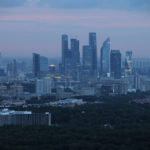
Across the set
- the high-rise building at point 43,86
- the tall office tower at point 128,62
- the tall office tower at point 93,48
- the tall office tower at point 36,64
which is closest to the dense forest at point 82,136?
the high-rise building at point 43,86

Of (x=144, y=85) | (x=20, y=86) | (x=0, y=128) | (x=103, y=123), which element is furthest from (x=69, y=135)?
(x=144, y=85)

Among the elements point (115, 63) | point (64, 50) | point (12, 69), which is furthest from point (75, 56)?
point (12, 69)

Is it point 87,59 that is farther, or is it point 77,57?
point 77,57

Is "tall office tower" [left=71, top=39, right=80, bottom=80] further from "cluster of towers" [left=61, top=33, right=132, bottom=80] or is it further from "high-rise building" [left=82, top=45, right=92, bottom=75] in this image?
"high-rise building" [left=82, top=45, right=92, bottom=75]

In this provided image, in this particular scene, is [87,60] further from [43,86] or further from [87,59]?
[43,86]

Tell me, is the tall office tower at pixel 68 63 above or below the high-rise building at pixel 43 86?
above

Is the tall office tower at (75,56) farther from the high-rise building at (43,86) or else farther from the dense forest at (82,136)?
the dense forest at (82,136)
